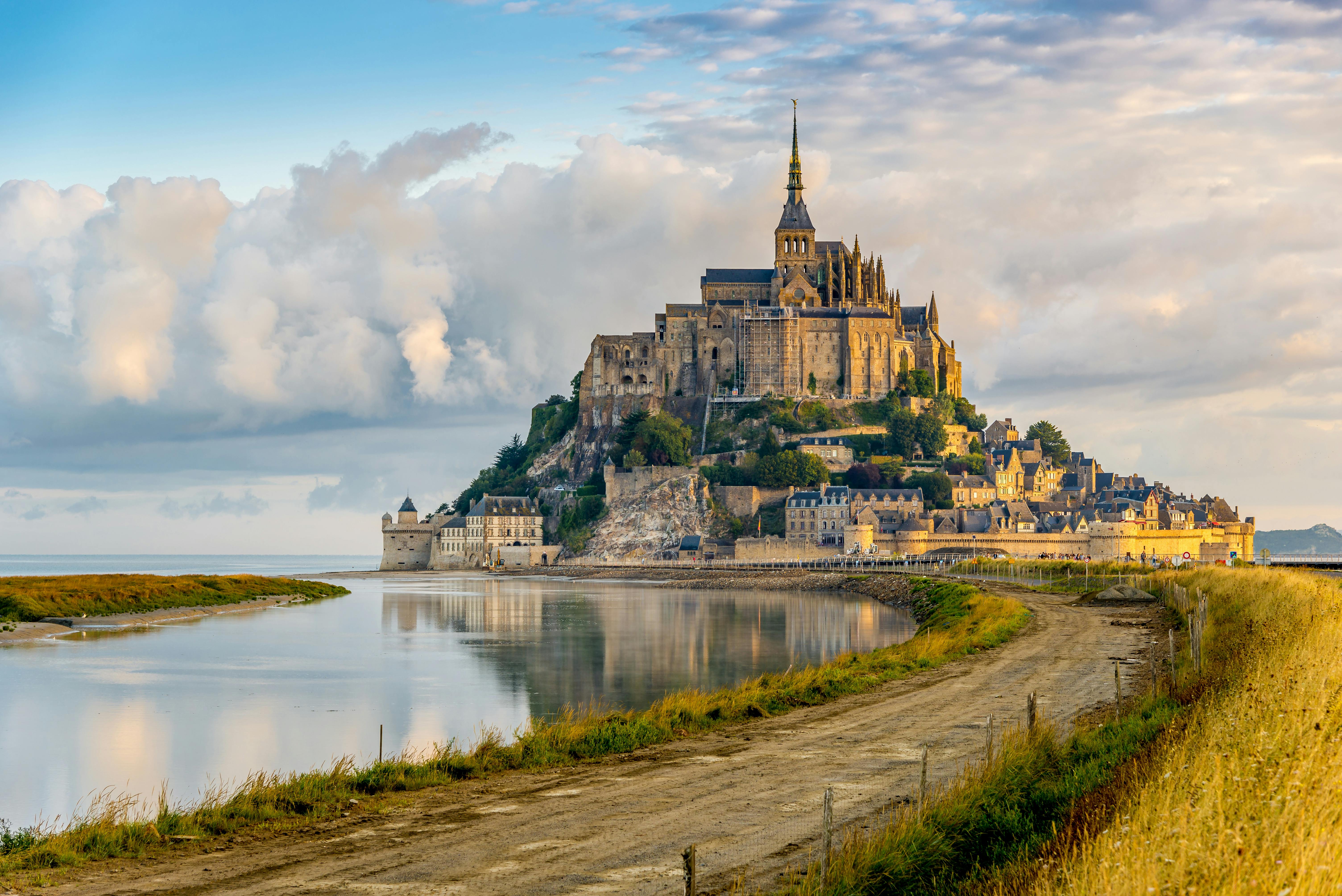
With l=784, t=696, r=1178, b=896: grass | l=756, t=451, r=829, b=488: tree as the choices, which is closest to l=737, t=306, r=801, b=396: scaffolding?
l=756, t=451, r=829, b=488: tree

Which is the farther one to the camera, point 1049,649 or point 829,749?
point 1049,649

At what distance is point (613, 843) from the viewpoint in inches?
450

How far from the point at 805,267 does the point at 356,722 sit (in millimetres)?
109088

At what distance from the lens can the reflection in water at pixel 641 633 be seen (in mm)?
32656

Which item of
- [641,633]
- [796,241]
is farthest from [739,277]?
[641,633]

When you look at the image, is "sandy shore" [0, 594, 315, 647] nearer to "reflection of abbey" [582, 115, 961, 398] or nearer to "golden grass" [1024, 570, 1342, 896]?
"golden grass" [1024, 570, 1342, 896]

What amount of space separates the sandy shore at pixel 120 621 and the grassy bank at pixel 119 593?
419mm

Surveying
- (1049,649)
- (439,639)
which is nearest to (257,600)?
(439,639)

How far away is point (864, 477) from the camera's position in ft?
359

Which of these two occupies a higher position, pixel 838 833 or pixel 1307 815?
pixel 1307 815

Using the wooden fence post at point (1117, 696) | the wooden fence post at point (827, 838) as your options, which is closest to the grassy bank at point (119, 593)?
the wooden fence post at point (1117, 696)

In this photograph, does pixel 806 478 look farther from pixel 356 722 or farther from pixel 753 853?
pixel 753 853

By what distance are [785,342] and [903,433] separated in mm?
14628

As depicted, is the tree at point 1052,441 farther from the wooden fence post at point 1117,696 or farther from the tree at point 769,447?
the wooden fence post at point 1117,696
